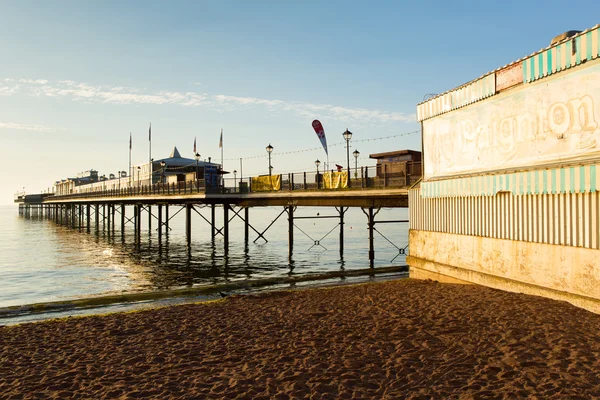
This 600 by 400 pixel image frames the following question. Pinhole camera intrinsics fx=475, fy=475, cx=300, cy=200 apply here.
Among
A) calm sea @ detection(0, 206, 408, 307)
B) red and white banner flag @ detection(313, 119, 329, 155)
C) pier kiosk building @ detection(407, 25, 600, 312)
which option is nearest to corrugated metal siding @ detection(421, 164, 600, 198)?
pier kiosk building @ detection(407, 25, 600, 312)

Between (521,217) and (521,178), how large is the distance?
3.23 ft

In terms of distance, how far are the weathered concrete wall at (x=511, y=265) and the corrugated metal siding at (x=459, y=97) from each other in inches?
159

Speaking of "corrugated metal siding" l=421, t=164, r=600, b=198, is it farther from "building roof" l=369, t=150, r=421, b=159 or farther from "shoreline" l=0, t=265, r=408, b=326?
"building roof" l=369, t=150, r=421, b=159

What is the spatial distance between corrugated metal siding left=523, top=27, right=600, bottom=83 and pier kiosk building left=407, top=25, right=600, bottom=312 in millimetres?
24

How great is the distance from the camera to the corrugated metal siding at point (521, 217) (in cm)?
1012

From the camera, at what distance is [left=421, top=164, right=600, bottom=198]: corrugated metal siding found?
10077 mm

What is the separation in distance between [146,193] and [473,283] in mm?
38798

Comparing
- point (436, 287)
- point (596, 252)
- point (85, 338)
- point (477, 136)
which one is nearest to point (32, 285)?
point (85, 338)

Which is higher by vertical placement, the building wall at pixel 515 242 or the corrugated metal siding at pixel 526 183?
the corrugated metal siding at pixel 526 183

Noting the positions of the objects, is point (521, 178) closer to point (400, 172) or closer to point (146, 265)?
point (400, 172)

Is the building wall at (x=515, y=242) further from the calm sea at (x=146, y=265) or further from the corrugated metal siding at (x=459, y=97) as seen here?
the calm sea at (x=146, y=265)

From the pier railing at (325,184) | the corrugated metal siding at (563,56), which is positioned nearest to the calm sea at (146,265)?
the pier railing at (325,184)

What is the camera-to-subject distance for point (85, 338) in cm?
978

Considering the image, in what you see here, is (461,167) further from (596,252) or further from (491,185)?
(596,252)
